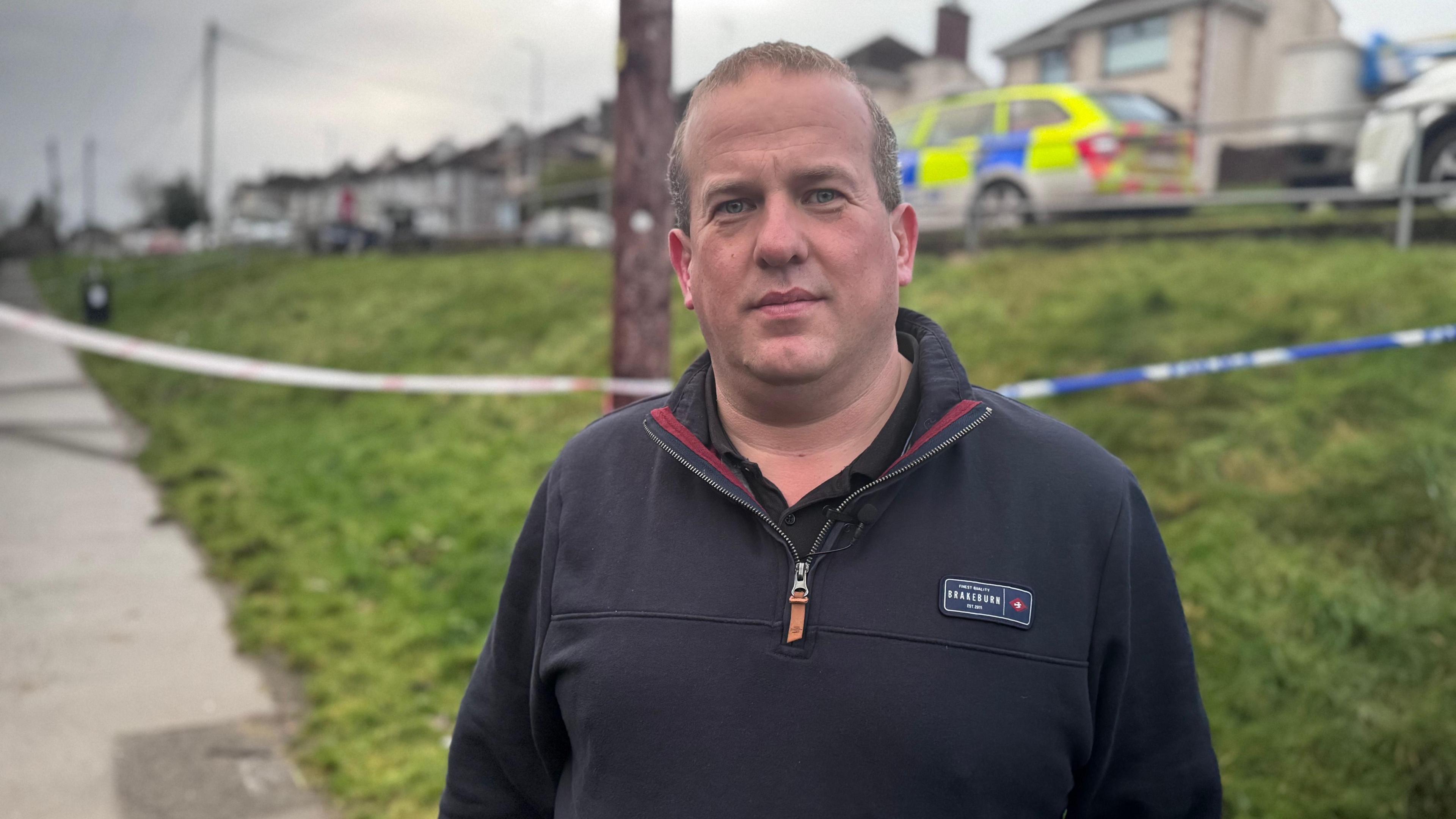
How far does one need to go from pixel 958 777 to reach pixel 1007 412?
1.95ft

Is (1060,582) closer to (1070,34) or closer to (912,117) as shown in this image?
(912,117)

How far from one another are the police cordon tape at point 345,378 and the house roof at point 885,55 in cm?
1706

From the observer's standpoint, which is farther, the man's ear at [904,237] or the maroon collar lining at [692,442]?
the man's ear at [904,237]

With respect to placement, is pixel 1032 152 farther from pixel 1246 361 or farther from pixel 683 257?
pixel 683 257

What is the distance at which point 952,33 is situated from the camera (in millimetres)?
20422

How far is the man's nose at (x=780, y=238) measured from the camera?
166 centimetres

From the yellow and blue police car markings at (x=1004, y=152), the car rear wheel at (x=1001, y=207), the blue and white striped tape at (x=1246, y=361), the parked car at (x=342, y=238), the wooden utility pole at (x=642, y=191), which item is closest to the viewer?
the wooden utility pole at (x=642, y=191)

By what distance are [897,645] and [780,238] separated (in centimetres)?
64

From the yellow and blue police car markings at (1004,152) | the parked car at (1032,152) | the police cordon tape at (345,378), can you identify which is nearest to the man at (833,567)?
the police cordon tape at (345,378)

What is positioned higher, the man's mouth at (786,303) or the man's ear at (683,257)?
the man's ear at (683,257)

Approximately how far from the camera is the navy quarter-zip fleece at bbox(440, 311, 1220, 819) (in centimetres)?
152

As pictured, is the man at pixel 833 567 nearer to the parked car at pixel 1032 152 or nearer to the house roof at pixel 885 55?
the parked car at pixel 1032 152

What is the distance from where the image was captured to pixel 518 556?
1.93 metres

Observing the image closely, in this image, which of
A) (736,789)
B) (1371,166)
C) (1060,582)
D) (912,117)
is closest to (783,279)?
(1060,582)
